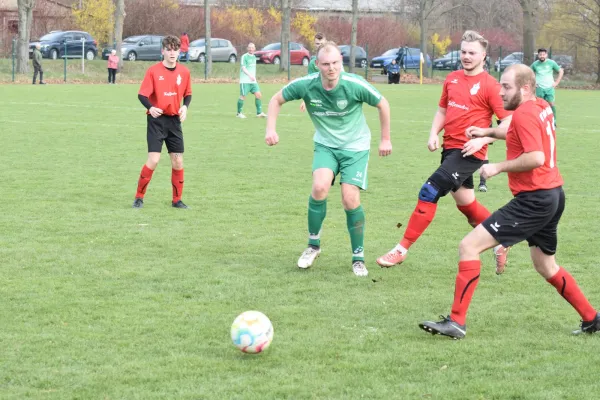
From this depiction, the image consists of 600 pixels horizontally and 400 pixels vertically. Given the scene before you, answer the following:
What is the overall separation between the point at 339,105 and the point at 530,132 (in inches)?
91.5

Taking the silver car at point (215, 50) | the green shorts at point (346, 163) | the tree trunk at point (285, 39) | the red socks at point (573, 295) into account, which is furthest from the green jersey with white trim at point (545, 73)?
the silver car at point (215, 50)

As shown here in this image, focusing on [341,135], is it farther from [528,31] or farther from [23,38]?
[528,31]

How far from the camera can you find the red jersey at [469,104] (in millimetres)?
7895

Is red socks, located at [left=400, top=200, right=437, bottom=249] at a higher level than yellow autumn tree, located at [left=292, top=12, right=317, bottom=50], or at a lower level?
lower

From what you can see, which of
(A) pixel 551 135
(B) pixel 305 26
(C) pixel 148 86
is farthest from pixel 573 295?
(B) pixel 305 26

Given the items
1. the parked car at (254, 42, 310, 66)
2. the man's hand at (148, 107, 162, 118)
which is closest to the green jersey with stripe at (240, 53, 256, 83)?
the man's hand at (148, 107, 162, 118)

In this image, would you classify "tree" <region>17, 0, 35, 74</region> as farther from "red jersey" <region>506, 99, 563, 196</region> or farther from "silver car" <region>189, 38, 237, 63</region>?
"red jersey" <region>506, 99, 563, 196</region>

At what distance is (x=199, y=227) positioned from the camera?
962 cm

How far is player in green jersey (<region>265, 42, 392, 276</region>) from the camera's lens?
7.45 metres

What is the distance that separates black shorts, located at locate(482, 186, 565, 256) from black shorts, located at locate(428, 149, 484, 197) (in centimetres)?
205

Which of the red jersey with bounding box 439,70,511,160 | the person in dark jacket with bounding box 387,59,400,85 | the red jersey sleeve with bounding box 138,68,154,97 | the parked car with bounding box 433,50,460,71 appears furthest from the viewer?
the parked car with bounding box 433,50,460,71

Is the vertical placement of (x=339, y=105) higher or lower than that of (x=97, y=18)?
lower

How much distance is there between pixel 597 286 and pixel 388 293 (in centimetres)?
163

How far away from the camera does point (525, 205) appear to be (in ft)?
18.6
